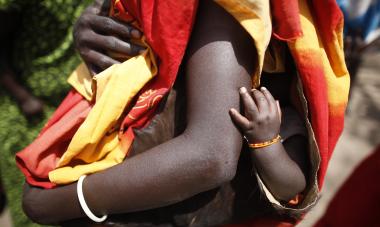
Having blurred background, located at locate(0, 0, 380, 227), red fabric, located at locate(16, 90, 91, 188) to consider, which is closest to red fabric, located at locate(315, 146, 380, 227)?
blurred background, located at locate(0, 0, 380, 227)

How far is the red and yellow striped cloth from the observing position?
0.96 meters

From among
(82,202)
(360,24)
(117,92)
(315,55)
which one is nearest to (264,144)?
(315,55)

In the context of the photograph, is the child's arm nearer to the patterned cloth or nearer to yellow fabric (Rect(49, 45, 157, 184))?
the patterned cloth

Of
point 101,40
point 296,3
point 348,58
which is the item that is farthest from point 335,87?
point 348,58

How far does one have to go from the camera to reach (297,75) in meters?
1.08

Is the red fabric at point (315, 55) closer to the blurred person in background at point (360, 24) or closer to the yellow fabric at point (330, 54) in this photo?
the yellow fabric at point (330, 54)

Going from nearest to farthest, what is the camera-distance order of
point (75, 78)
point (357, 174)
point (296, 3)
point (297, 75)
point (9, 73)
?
point (357, 174) → point (296, 3) → point (297, 75) → point (75, 78) → point (9, 73)

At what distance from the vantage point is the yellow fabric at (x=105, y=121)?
109 cm

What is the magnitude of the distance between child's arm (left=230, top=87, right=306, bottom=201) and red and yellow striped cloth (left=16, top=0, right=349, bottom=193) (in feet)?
0.21

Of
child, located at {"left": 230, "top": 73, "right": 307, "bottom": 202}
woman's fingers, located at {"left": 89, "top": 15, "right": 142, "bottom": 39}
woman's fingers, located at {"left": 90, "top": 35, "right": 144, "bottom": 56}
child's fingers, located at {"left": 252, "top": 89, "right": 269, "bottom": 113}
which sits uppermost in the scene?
woman's fingers, located at {"left": 89, "top": 15, "right": 142, "bottom": 39}

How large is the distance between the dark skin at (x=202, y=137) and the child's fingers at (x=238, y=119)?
0.04ft

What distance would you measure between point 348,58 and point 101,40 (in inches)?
65.0

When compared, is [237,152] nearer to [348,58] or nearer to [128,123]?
[128,123]

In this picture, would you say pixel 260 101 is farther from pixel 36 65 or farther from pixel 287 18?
pixel 36 65
